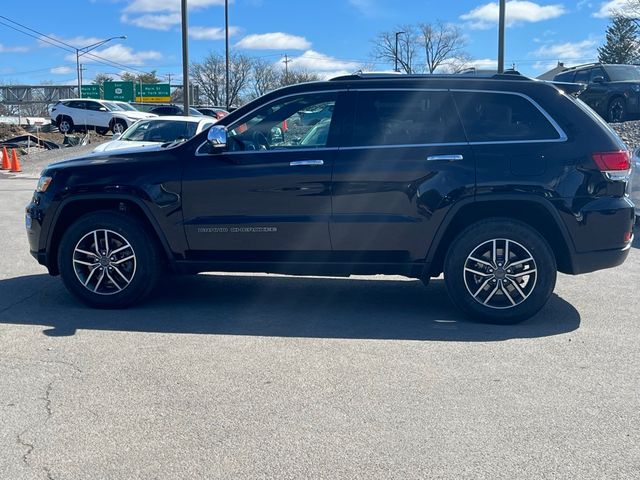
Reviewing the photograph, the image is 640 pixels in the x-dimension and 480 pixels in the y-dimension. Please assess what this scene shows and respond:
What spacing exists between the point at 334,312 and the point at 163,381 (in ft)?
6.81

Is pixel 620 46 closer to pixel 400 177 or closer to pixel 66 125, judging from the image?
pixel 66 125

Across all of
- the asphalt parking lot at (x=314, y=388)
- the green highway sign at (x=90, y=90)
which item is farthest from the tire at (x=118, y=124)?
the green highway sign at (x=90, y=90)

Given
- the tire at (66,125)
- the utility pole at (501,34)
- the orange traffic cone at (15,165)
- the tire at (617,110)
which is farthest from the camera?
the tire at (66,125)

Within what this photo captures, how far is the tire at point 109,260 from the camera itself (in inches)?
237

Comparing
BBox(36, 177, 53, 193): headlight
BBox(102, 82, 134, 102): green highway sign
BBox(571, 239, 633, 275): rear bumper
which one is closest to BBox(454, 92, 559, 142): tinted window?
BBox(571, 239, 633, 275): rear bumper

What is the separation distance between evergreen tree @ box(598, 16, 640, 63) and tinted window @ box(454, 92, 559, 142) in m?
73.7

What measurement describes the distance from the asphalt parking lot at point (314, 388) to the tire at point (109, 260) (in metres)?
0.20

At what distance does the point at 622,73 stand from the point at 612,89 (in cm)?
97

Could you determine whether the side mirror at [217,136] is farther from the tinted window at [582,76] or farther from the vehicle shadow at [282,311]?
the tinted window at [582,76]

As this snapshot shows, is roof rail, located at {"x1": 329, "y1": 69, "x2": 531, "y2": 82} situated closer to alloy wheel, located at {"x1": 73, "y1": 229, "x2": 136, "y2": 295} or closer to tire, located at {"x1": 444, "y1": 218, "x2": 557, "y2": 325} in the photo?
tire, located at {"x1": 444, "y1": 218, "x2": 557, "y2": 325}

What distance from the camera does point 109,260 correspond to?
6094 mm

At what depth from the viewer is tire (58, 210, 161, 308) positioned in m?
6.03

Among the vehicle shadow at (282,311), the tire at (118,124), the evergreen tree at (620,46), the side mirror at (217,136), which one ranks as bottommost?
the vehicle shadow at (282,311)

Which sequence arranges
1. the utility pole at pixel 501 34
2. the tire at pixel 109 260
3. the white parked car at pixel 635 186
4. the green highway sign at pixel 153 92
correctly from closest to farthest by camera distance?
the tire at pixel 109 260 < the white parked car at pixel 635 186 < the utility pole at pixel 501 34 < the green highway sign at pixel 153 92
